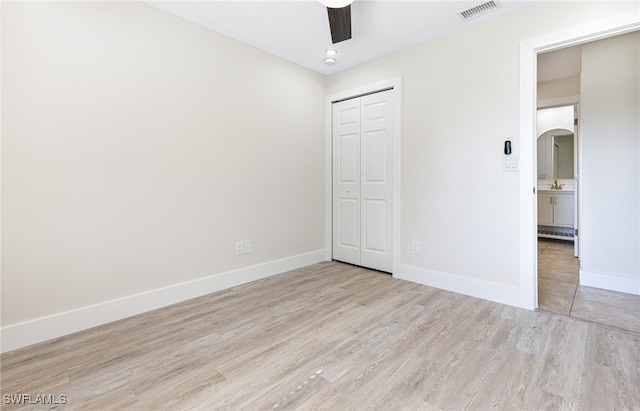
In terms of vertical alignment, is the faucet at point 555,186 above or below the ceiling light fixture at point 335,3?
below

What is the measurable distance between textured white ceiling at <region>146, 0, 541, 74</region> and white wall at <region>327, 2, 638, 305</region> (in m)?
0.19

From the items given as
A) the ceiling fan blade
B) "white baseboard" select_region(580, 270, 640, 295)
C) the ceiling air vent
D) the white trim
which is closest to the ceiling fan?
the ceiling fan blade

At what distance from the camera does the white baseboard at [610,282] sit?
9.28 feet

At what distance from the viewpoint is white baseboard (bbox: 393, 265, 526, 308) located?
2.61 metres

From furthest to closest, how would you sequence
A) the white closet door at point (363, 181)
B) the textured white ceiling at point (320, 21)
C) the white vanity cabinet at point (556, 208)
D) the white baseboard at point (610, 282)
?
1. the white vanity cabinet at point (556, 208)
2. the white closet door at point (363, 181)
3. the white baseboard at point (610, 282)
4. the textured white ceiling at point (320, 21)

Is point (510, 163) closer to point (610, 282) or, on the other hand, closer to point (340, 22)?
point (610, 282)

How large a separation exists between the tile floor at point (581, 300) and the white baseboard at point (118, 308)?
2.72 m

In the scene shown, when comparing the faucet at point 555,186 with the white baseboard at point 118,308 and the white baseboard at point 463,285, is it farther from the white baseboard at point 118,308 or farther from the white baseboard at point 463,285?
the white baseboard at point 118,308

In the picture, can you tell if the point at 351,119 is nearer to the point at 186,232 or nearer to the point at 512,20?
the point at 512,20

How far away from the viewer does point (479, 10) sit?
2.53 meters

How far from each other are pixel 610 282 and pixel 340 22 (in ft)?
11.3

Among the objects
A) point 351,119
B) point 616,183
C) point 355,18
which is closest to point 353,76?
point 351,119

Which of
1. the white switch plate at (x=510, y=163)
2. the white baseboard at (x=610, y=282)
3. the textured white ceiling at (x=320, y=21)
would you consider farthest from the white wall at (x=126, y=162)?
the white baseboard at (x=610, y=282)

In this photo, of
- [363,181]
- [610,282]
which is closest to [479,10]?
[363,181]
